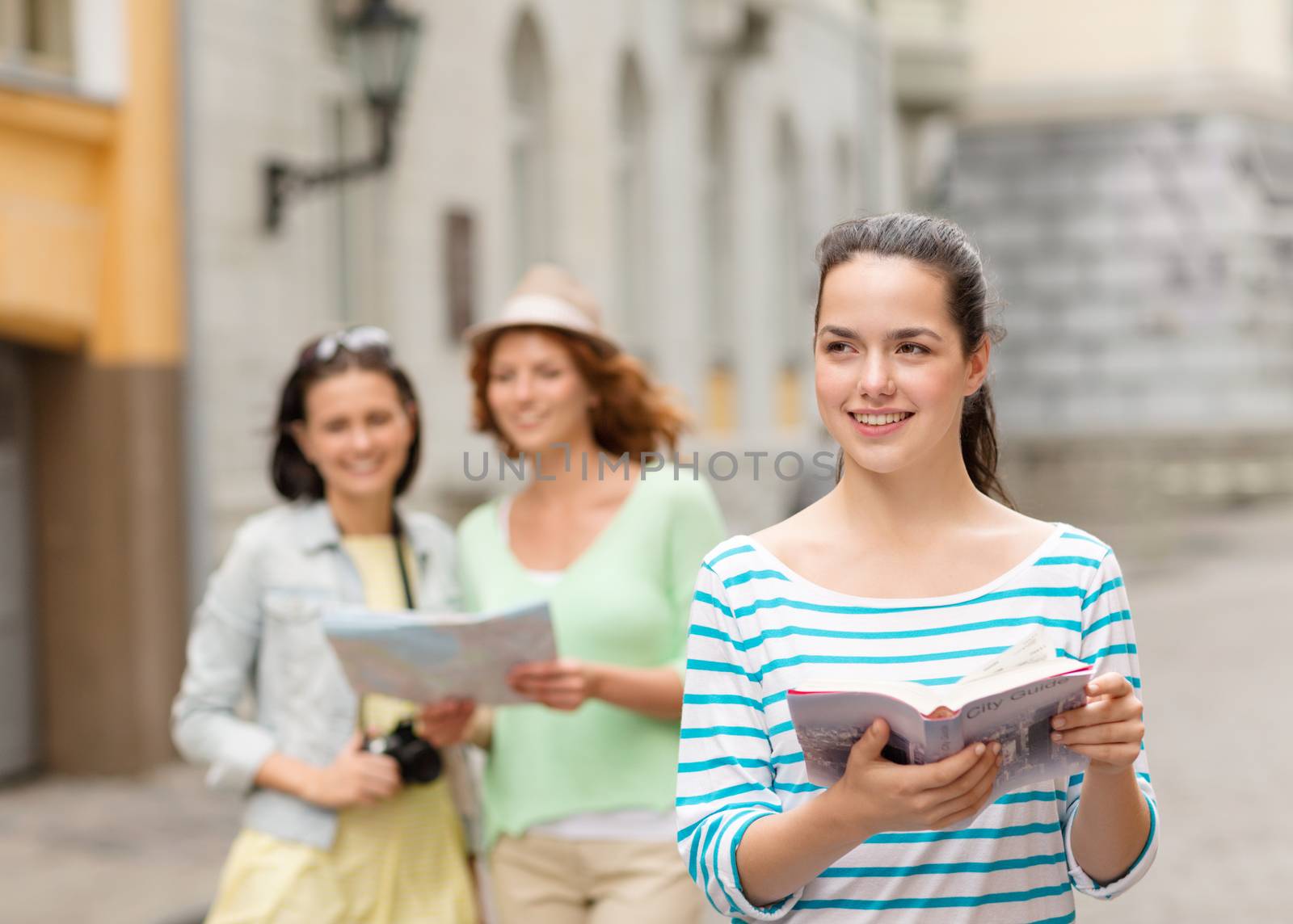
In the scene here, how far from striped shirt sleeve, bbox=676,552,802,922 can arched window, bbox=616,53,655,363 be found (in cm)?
1336

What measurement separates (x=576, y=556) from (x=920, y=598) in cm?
154

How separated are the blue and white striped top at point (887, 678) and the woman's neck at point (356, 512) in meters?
1.53

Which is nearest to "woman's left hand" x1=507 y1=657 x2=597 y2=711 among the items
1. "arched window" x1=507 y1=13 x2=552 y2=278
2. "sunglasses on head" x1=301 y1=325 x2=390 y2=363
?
"sunglasses on head" x1=301 y1=325 x2=390 y2=363

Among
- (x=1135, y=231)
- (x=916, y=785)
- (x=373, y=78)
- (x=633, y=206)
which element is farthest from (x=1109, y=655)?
(x=1135, y=231)

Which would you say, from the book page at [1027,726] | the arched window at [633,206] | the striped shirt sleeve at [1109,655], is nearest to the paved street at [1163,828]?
the striped shirt sleeve at [1109,655]

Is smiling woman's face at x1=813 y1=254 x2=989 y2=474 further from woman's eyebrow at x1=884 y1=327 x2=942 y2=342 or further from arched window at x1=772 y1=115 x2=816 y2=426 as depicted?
arched window at x1=772 y1=115 x2=816 y2=426

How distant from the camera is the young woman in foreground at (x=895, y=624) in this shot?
2.15 m

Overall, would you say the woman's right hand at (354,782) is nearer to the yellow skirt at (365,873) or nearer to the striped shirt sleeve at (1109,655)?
the yellow skirt at (365,873)

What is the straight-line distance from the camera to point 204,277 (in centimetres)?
937

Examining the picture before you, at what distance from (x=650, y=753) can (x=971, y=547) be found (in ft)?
4.84

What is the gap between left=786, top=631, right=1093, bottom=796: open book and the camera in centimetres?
185

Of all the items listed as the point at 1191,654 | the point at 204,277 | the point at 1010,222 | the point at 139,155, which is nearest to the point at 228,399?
the point at 204,277

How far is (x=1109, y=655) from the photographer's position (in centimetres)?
218

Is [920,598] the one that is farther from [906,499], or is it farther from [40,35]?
[40,35]
